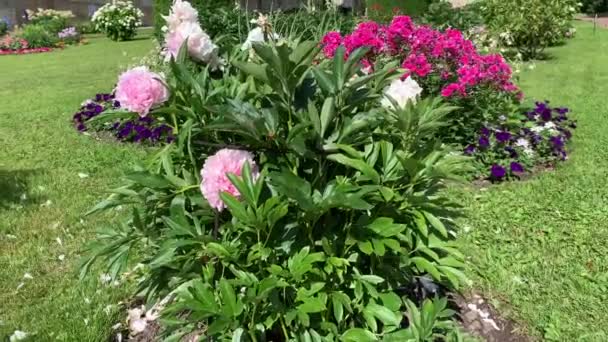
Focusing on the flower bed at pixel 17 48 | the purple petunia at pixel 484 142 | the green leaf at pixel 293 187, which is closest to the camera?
the green leaf at pixel 293 187

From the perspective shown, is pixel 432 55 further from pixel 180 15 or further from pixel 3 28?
pixel 3 28

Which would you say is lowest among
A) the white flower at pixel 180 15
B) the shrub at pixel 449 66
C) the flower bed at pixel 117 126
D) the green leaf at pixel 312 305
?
the flower bed at pixel 117 126

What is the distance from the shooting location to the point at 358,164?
171 centimetres

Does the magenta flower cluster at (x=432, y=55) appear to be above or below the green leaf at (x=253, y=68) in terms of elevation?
below

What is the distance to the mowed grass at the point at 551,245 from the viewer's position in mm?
2844

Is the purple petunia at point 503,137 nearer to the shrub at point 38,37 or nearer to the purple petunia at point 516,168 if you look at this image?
the purple petunia at point 516,168

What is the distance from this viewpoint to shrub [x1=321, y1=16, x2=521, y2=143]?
496cm

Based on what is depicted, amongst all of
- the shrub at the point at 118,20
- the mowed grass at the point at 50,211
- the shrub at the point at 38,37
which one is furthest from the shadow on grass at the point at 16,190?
the shrub at the point at 118,20

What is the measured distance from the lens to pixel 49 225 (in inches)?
155

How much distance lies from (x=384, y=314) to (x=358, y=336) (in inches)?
4.3

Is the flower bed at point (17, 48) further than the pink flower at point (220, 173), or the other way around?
the flower bed at point (17, 48)

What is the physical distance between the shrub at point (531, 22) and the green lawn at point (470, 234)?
4.61 meters

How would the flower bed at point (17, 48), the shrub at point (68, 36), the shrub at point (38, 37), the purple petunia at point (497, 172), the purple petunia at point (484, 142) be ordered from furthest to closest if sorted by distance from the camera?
the shrub at point (68, 36)
the shrub at point (38, 37)
the flower bed at point (17, 48)
the purple petunia at point (484, 142)
the purple petunia at point (497, 172)

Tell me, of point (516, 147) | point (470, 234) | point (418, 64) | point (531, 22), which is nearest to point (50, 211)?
point (470, 234)
